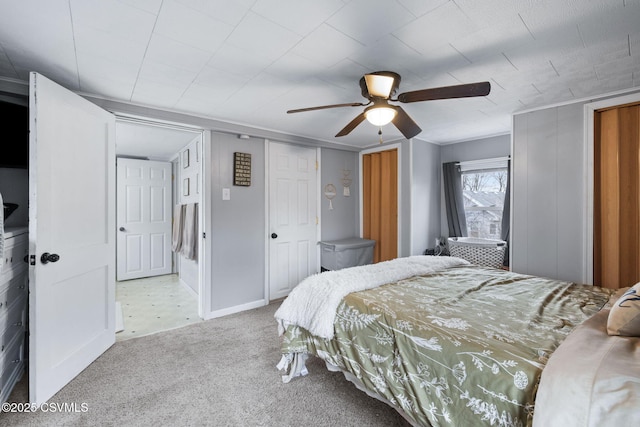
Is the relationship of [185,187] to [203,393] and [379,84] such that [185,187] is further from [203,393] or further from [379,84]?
[379,84]

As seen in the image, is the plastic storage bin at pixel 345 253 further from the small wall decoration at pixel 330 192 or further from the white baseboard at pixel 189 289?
the white baseboard at pixel 189 289

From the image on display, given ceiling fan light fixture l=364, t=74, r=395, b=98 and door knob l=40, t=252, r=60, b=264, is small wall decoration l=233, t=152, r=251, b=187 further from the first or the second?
ceiling fan light fixture l=364, t=74, r=395, b=98

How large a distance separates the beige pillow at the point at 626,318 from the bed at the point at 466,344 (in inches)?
1.9

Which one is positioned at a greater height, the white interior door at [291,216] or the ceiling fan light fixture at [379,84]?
the ceiling fan light fixture at [379,84]

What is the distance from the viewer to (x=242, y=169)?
336 cm

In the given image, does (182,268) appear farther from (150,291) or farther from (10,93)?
(10,93)

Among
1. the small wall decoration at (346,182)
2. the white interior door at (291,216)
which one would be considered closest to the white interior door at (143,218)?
the white interior door at (291,216)

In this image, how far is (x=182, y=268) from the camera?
446cm

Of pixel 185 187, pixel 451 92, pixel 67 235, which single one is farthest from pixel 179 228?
pixel 451 92

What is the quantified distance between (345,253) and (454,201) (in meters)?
1.72

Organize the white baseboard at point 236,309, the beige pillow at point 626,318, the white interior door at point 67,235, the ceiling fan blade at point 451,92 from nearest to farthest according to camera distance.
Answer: the beige pillow at point 626,318 < the ceiling fan blade at point 451,92 < the white interior door at point 67,235 < the white baseboard at point 236,309

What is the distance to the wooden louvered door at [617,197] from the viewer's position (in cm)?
235

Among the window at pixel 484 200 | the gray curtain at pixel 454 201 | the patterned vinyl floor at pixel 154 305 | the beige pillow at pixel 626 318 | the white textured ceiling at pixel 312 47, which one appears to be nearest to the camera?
the beige pillow at pixel 626 318

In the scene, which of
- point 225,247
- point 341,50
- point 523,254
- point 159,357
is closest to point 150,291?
point 225,247
